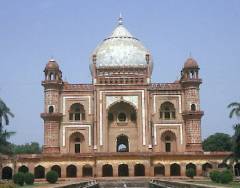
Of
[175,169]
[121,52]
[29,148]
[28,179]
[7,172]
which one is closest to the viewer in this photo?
[28,179]

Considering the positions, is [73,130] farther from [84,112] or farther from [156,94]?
[156,94]

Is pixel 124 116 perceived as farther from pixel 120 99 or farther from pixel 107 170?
pixel 107 170

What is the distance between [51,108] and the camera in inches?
1531

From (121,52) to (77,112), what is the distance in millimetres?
6520

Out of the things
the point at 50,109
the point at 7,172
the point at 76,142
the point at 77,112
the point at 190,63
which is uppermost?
the point at 190,63

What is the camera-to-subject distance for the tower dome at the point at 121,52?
41.6 m

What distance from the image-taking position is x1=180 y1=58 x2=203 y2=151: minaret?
38250mm

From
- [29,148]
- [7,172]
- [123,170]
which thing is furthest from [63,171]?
[29,148]

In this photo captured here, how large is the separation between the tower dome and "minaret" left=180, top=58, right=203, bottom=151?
361 centimetres

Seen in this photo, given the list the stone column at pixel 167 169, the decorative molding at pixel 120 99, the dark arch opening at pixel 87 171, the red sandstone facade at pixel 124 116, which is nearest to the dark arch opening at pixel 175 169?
the red sandstone facade at pixel 124 116

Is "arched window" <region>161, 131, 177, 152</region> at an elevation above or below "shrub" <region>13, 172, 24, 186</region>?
above

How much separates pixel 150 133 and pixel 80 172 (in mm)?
6337

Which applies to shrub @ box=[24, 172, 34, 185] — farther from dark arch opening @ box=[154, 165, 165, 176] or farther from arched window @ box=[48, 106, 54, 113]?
dark arch opening @ box=[154, 165, 165, 176]

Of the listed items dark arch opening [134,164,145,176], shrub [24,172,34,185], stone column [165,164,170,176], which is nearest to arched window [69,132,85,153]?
dark arch opening [134,164,145,176]
